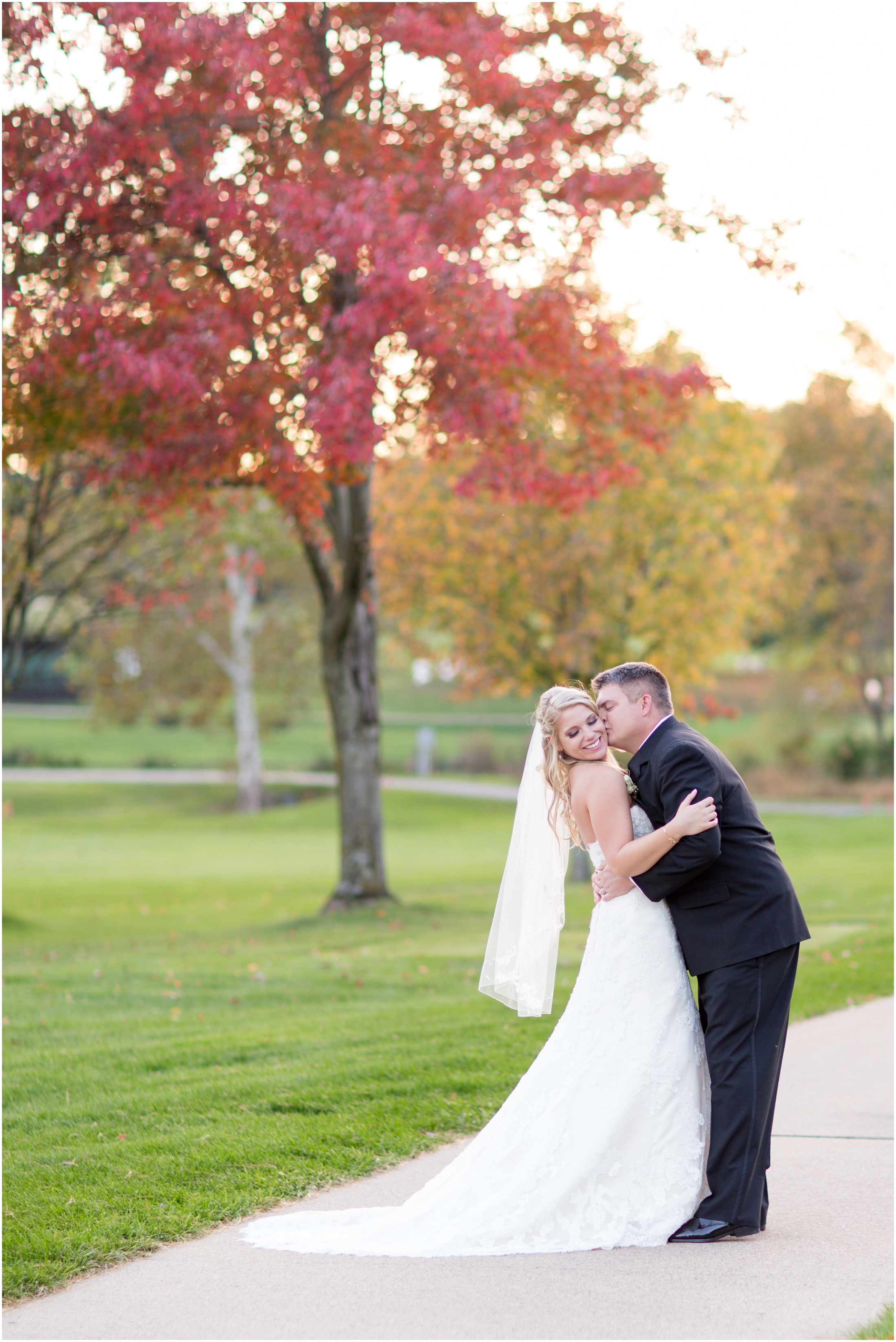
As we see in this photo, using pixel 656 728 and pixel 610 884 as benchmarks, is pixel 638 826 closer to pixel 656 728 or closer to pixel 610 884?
pixel 610 884

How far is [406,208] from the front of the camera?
11164 mm

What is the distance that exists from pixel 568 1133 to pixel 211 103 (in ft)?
28.9

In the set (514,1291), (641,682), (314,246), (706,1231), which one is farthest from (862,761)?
(514,1291)

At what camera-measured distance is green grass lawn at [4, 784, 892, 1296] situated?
17.3 feet

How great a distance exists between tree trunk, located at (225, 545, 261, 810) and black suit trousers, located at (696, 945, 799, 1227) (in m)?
26.8

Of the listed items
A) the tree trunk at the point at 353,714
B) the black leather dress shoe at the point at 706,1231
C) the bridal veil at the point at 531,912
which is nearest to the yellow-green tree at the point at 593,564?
the tree trunk at the point at 353,714

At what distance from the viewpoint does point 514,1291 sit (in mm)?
4176

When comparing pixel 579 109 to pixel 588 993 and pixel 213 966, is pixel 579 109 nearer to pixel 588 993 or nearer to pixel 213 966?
pixel 213 966

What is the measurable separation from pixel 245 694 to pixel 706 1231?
2944cm

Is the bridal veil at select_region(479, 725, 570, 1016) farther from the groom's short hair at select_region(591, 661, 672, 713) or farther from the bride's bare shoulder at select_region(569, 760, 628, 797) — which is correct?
the groom's short hair at select_region(591, 661, 672, 713)

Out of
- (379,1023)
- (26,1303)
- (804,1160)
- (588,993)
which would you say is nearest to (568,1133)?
(588,993)

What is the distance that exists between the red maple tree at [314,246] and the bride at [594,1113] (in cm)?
577

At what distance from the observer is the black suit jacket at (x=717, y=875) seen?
4.74m

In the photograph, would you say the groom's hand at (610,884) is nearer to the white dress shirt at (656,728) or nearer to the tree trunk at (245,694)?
the white dress shirt at (656,728)
